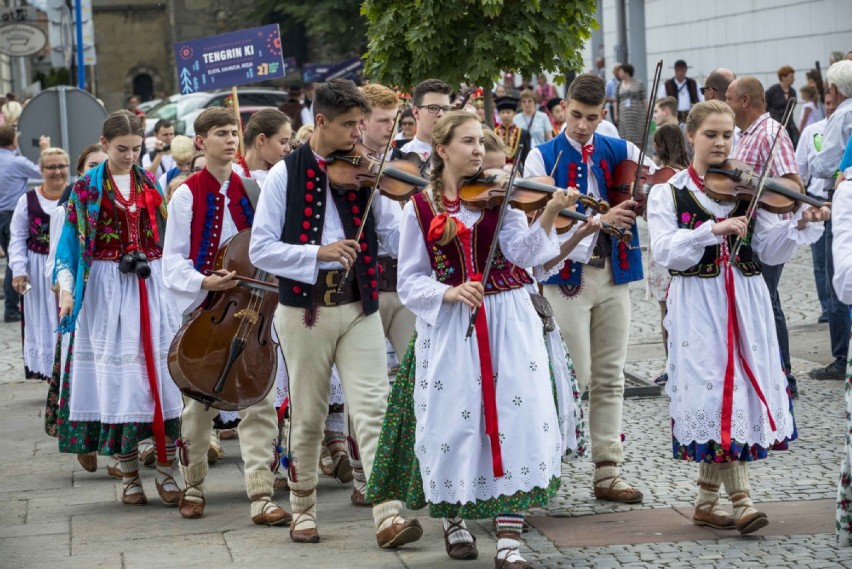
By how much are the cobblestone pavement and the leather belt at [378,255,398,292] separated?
109 centimetres

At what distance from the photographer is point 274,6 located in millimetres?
51312

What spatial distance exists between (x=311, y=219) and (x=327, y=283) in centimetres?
29

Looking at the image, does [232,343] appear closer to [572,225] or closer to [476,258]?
[476,258]

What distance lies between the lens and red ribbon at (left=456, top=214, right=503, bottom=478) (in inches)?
242

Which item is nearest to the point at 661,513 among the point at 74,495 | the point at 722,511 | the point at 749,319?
the point at 722,511

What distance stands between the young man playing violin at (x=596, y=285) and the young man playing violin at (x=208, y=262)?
1.49m

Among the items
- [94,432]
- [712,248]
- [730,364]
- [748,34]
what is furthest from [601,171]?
[748,34]

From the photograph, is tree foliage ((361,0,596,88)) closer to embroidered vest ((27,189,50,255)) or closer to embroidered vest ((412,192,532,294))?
embroidered vest ((27,189,50,255))

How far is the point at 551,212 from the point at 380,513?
4.90ft

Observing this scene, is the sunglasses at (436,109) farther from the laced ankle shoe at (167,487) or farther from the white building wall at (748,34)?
the white building wall at (748,34)

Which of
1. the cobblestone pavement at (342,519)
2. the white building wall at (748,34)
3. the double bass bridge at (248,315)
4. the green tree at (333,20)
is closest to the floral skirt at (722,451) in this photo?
the cobblestone pavement at (342,519)

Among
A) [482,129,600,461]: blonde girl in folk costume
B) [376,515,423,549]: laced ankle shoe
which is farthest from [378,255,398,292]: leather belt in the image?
[376,515,423,549]: laced ankle shoe

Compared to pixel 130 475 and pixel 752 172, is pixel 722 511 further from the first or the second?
pixel 130 475

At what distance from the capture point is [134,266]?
26.6 ft
